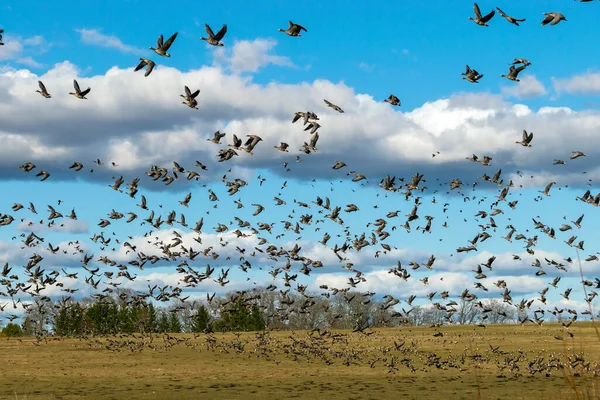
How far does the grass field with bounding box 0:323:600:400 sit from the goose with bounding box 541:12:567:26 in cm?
1222

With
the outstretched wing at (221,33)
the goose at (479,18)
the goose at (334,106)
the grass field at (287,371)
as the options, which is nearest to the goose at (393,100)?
the goose at (334,106)

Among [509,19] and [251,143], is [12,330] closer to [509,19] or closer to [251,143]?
[251,143]

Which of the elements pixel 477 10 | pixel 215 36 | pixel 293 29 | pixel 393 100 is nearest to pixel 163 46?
pixel 215 36

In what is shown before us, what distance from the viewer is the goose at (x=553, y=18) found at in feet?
85.7

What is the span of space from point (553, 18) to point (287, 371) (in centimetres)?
2749

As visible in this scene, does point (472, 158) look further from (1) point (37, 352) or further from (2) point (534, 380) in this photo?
(1) point (37, 352)

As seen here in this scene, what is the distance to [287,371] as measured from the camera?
4516 centimetres

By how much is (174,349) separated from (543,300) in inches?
1269

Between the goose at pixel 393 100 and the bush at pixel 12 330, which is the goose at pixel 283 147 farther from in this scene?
the bush at pixel 12 330

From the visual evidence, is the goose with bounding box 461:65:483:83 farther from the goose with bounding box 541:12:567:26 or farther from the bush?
the bush

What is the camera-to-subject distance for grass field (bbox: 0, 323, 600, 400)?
3422cm

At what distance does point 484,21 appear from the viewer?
2733 centimetres

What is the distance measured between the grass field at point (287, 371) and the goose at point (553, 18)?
40.1 ft

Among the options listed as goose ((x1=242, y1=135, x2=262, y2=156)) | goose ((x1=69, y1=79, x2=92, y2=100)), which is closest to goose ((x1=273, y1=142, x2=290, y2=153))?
goose ((x1=242, y1=135, x2=262, y2=156))
